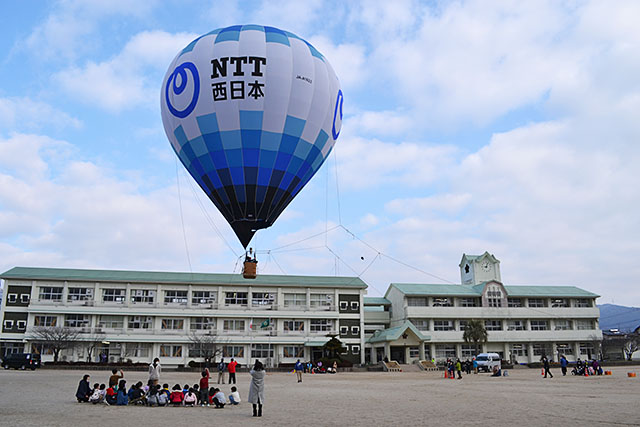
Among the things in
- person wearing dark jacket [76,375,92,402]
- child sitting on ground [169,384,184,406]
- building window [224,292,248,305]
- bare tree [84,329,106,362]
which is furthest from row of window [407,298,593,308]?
person wearing dark jacket [76,375,92,402]

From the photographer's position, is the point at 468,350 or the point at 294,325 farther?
the point at 468,350

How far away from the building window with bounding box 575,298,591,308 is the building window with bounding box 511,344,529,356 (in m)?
9.29

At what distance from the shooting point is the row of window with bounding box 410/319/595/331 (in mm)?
59469

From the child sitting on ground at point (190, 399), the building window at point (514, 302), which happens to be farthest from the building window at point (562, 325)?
the child sitting on ground at point (190, 399)

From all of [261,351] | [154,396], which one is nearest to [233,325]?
[261,351]

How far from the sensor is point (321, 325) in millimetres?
57844

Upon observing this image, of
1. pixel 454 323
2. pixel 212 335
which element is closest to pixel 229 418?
pixel 212 335

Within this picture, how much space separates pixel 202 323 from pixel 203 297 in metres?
2.86

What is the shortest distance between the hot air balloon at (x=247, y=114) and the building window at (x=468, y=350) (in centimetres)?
4262

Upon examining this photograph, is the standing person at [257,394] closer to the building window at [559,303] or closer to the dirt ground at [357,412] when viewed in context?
the dirt ground at [357,412]

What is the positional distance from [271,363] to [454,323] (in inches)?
838

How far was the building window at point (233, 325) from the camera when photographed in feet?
186

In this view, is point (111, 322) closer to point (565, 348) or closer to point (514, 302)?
point (514, 302)

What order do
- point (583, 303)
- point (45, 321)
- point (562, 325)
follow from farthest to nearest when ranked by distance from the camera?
point (583, 303)
point (562, 325)
point (45, 321)
